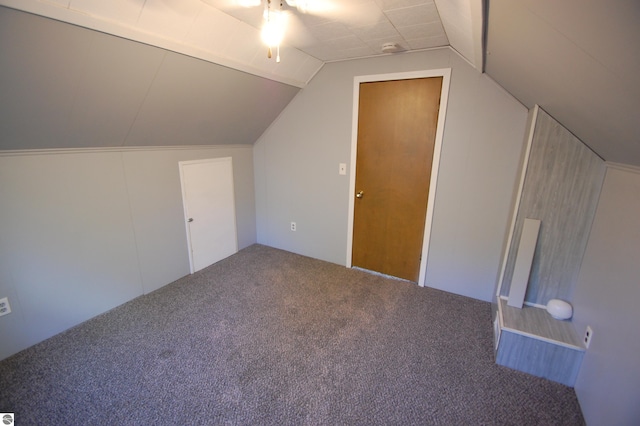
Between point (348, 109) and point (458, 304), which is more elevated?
point (348, 109)

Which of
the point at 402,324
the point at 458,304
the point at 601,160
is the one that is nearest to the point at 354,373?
the point at 402,324

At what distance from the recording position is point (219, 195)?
3.28 metres

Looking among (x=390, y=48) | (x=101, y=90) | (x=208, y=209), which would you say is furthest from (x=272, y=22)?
(x=208, y=209)

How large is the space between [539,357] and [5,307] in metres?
3.53

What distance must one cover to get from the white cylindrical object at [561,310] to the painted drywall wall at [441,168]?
22.9 inches

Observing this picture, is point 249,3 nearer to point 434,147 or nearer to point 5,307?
point 434,147

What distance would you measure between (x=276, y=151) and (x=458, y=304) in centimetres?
259

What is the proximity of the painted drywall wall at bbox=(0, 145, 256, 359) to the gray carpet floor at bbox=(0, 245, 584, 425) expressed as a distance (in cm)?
18

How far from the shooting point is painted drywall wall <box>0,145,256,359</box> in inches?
73.5

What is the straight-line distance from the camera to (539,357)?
1.82 m

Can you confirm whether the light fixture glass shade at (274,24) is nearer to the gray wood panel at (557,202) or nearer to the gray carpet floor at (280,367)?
the gray wood panel at (557,202)

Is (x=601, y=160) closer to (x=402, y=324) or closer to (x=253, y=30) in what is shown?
(x=402, y=324)

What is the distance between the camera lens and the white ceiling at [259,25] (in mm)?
1391

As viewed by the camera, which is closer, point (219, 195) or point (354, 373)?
point (354, 373)
